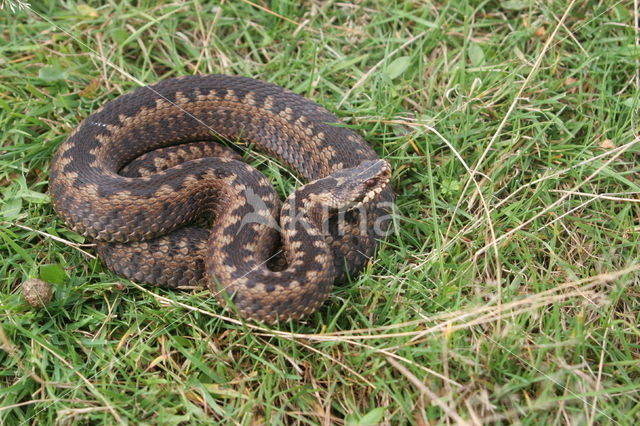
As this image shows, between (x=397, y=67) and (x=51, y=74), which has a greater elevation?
(x=51, y=74)

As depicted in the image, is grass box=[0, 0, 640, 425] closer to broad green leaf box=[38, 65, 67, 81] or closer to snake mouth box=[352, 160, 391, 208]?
broad green leaf box=[38, 65, 67, 81]

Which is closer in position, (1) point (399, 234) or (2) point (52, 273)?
(2) point (52, 273)

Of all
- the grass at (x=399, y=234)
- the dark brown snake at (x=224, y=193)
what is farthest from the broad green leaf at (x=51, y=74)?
the dark brown snake at (x=224, y=193)

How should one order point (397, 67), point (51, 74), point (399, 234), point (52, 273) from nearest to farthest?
point (52, 273)
point (399, 234)
point (51, 74)
point (397, 67)

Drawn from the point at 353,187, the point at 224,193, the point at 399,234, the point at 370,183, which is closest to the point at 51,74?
the point at 224,193

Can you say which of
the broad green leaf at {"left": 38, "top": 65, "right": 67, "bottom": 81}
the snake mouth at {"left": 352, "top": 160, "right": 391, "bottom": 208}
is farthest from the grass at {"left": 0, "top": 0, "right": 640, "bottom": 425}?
the snake mouth at {"left": 352, "top": 160, "right": 391, "bottom": 208}

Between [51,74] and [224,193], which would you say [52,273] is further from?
[51,74]
